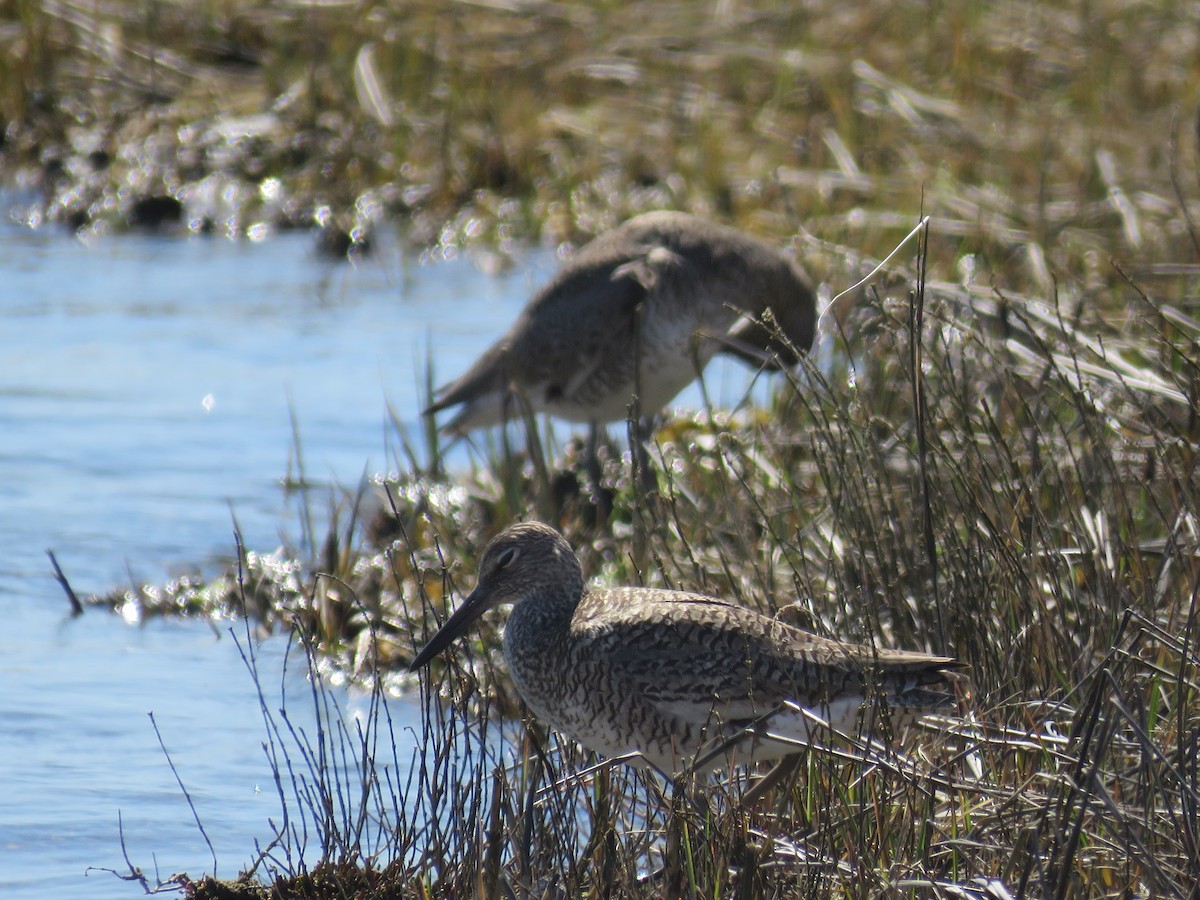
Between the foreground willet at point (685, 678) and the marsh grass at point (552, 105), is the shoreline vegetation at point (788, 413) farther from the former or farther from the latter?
the foreground willet at point (685, 678)

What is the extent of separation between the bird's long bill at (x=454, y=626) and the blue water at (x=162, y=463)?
0.82 metres

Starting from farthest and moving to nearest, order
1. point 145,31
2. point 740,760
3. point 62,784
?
point 145,31
point 62,784
point 740,760

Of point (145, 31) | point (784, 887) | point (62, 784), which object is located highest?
point (145, 31)

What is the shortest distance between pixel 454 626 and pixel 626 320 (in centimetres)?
314

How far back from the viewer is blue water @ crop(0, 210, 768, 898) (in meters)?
5.22

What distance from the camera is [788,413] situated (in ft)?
22.7

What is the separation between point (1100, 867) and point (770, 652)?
105 cm

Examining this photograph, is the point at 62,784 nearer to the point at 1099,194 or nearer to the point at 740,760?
the point at 740,760

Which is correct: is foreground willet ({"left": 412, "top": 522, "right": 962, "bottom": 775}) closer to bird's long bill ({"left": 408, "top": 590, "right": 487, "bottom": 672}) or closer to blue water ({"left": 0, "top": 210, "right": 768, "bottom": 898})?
bird's long bill ({"left": 408, "top": 590, "right": 487, "bottom": 672})

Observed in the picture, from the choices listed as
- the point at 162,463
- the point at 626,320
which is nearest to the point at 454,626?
the point at 626,320

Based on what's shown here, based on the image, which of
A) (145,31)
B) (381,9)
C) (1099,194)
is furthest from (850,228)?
(145,31)

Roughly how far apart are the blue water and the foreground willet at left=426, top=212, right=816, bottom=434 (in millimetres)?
388

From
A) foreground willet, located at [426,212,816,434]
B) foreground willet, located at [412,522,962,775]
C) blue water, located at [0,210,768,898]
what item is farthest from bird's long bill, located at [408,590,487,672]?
foreground willet, located at [426,212,816,434]

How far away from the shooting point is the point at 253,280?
37.1ft
